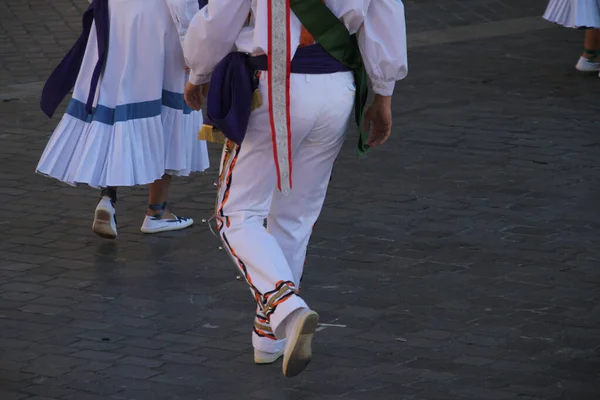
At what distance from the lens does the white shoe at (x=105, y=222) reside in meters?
6.60

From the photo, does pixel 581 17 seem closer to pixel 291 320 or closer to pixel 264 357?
pixel 264 357

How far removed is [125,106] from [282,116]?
7.31 ft

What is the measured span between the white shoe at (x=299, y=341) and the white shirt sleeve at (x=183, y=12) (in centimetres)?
226

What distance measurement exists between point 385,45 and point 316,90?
305 millimetres

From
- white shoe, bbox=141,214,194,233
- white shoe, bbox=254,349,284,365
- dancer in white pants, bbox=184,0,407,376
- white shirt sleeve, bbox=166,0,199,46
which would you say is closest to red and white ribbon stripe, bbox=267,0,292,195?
dancer in white pants, bbox=184,0,407,376

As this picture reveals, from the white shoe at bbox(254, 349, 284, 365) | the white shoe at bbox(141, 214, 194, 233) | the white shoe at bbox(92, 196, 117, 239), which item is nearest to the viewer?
the white shoe at bbox(254, 349, 284, 365)

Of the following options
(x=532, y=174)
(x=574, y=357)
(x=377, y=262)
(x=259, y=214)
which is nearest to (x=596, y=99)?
(x=532, y=174)

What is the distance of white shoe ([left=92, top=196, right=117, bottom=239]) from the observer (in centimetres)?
660

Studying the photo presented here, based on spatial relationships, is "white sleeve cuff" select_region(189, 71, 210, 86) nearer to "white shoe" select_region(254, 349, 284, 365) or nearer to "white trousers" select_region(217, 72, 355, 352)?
"white trousers" select_region(217, 72, 355, 352)

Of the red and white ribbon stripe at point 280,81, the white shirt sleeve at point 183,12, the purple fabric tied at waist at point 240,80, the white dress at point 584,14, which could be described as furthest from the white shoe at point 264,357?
the white dress at point 584,14

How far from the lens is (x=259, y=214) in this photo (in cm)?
471

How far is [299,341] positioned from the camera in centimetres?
443

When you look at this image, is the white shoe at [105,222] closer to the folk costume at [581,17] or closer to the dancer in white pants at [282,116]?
the dancer in white pants at [282,116]

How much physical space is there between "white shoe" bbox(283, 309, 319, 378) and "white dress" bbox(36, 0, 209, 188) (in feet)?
7.53
